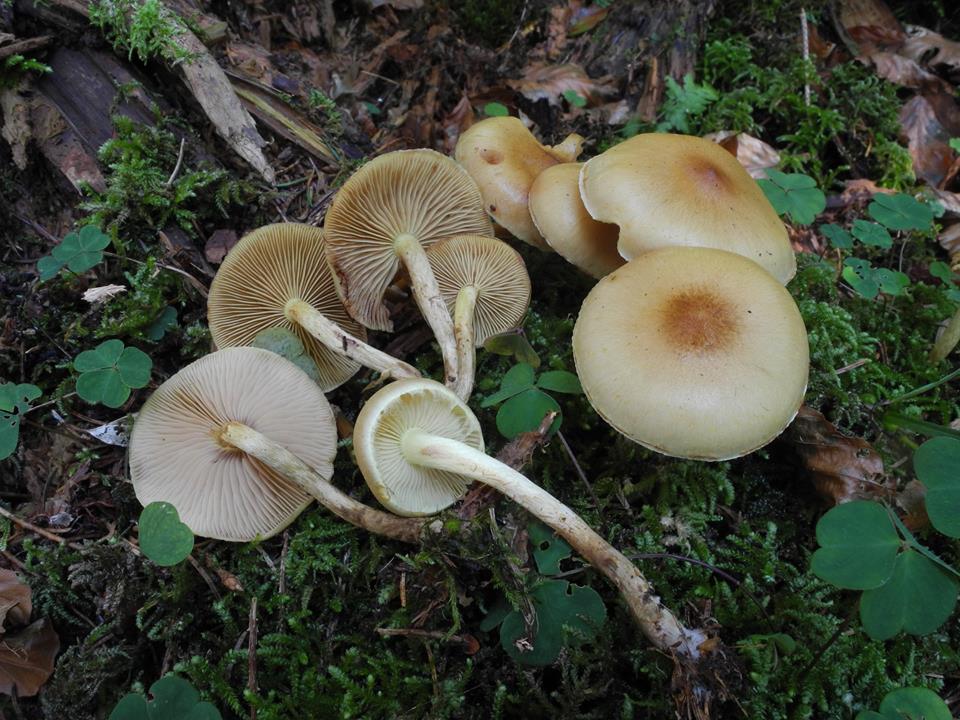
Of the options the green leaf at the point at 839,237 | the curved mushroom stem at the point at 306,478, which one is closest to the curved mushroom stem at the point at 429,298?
the curved mushroom stem at the point at 306,478

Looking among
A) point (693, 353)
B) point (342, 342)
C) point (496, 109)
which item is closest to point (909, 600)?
point (693, 353)

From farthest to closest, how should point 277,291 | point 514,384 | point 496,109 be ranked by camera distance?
A: point 496,109, point 277,291, point 514,384

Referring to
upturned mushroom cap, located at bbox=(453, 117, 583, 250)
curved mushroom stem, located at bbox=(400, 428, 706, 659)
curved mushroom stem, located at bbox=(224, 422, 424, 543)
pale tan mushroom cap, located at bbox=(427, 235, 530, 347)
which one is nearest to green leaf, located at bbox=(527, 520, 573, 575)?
curved mushroom stem, located at bbox=(400, 428, 706, 659)

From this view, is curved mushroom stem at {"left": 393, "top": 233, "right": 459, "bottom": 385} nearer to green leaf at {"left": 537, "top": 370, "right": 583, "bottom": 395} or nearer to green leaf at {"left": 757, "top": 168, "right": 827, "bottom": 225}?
green leaf at {"left": 537, "top": 370, "right": 583, "bottom": 395}

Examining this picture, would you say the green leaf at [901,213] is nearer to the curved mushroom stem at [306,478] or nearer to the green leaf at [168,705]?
the curved mushroom stem at [306,478]

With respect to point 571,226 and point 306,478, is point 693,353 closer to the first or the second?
point 571,226

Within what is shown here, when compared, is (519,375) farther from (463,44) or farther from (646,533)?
(463,44)
